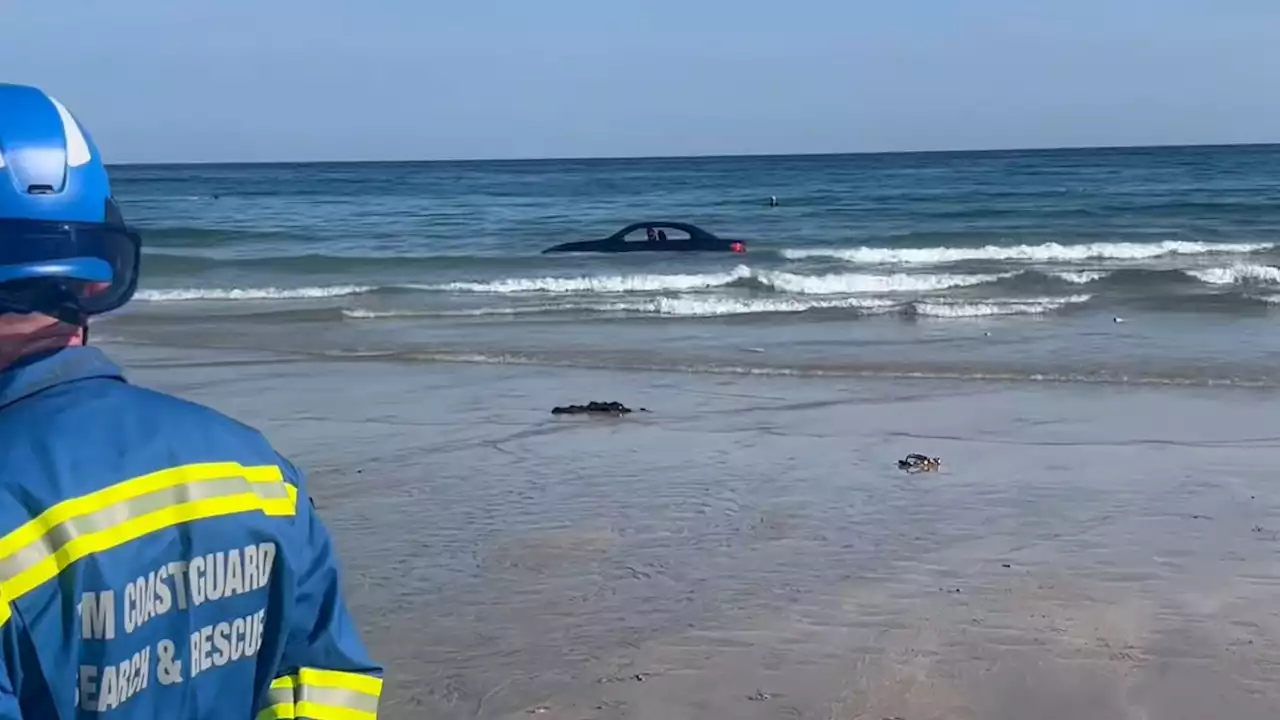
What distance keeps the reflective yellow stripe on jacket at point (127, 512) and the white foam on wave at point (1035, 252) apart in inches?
962

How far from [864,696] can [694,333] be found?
399 inches

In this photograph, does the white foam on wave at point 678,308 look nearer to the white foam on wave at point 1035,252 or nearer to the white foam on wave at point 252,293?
the white foam on wave at point 252,293

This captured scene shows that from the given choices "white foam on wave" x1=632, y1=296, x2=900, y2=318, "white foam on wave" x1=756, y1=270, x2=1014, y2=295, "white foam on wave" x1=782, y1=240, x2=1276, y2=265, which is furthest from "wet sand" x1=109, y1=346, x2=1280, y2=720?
"white foam on wave" x1=782, y1=240, x2=1276, y2=265

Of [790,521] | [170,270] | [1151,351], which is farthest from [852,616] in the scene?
[170,270]

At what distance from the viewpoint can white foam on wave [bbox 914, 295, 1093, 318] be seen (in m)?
16.2

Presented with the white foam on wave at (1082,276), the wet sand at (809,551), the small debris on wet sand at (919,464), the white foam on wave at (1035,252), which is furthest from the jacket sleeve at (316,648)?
the white foam on wave at (1035,252)

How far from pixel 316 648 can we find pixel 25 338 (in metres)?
0.46

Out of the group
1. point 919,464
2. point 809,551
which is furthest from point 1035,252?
point 809,551

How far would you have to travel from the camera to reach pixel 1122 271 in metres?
21.5

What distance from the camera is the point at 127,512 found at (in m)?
1.56

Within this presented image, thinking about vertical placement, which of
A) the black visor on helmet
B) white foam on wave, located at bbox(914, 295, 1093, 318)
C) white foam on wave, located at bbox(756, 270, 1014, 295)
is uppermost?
the black visor on helmet

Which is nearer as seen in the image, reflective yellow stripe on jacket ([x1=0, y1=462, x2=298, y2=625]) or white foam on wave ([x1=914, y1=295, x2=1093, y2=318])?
reflective yellow stripe on jacket ([x1=0, y1=462, x2=298, y2=625])

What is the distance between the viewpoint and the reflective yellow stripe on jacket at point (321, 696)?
180cm

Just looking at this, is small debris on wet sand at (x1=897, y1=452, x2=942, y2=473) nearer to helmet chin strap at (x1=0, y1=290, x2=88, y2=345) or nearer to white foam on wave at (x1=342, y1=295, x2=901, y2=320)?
helmet chin strap at (x1=0, y1=290, x2=88, y2=345)
